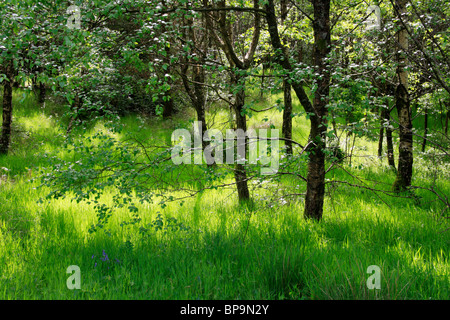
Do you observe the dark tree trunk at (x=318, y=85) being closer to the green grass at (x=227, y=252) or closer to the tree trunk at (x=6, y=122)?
the green grass at (x=227, y=252)

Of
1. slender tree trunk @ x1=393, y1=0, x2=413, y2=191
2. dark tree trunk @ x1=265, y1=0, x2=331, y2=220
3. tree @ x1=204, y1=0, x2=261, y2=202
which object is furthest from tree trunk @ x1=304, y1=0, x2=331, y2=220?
slender tree trunk @ x1=393, y1=0, x2=413, y2=191

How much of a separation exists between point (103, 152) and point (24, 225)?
2194 mm

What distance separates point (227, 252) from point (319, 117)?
7.32ft

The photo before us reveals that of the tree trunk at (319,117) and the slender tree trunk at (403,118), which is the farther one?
the slender tree trunk at (403,118)

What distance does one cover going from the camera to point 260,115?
14.7 meters

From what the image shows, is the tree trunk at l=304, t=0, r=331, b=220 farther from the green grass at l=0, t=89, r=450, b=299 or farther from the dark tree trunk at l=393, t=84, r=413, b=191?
the dark tree trunk at l=393, t=84, r=413, b=191

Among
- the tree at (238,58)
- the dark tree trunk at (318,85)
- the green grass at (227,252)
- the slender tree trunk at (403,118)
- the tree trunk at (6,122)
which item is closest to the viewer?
the green grass at (227,252)

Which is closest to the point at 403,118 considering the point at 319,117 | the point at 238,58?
the point at 319,117

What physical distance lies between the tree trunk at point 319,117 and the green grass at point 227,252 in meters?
0.40

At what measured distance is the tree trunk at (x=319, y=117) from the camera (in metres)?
4.53

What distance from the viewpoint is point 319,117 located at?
173 inches

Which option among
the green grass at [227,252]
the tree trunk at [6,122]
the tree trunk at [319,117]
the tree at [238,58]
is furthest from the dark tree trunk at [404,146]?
the tree trunk at [6,122]

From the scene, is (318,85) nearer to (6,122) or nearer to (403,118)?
(403,118)

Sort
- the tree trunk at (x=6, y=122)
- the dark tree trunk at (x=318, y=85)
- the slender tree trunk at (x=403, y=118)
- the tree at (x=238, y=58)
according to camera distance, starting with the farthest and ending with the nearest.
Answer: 1. the tree trunk at (x=6, y=122)
2. the slender tree trunk at (x=403, y=118)
3. the tree at (x=238, y=58)
4. the dark tree trunk at (x=318, y=85)
